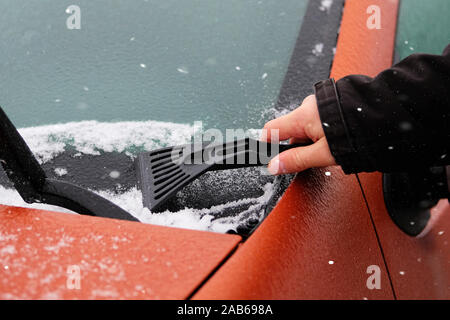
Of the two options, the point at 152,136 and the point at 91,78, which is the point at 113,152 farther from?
the point at 91,78

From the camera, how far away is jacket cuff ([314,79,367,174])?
108cm

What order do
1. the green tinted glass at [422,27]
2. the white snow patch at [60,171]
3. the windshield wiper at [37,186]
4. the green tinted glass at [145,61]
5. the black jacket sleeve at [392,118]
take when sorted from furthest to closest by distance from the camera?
the green tinted glass at [422,27] → the green tinted glass at [145,61] → the white snow patch at [60,171] → the black jacket sleeve at [392,118] → the windshield wiper at [37,186]

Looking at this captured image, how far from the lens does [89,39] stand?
4.58ft

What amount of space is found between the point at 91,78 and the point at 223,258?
0.79 meters

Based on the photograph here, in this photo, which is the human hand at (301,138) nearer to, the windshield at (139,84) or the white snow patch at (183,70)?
the windshield at (139,84)

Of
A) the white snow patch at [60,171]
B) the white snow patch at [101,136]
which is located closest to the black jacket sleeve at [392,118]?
the white snow patch at [101,136]

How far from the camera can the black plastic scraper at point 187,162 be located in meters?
1.09

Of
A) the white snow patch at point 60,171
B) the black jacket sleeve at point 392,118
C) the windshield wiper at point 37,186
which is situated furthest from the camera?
the white snow patch at point 60,171

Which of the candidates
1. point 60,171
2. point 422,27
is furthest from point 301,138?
point 422,27

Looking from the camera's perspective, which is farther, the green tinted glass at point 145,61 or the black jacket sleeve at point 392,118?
the green tinted glass at point 145,61

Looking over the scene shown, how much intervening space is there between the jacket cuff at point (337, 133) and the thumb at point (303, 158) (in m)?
0.03

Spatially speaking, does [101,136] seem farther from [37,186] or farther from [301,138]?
[301,138]

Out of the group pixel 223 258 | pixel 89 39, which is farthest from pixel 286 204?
pixel 89 39

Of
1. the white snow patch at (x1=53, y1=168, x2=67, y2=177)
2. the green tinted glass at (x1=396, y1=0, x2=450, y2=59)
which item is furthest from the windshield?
the green tinted glass at (x1=396, y1=0, x2=450, y2=59)
